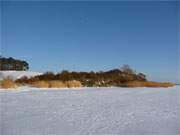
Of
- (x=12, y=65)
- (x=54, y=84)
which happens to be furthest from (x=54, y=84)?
(x=12, y=65)

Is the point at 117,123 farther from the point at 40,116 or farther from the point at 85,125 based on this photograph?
the point at 40,116

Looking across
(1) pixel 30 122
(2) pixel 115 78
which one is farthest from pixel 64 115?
(2) pixel 115 78

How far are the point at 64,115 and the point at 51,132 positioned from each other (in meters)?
0.92

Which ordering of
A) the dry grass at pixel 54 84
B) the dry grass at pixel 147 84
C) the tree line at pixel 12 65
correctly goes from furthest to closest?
the tree line at pixel 12 65
the dry grass at pixel 147 84
the dry grass at pixel 54 84

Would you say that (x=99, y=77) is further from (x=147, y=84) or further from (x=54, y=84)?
(x=54, y=84)

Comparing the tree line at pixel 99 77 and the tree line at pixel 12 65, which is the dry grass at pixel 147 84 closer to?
the tree line at pixel 99 77

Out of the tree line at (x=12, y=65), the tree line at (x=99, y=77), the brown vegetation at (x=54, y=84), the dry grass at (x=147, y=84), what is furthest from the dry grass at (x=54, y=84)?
the tree line at (x=12, y=65)

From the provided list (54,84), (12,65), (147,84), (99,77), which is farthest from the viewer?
(12,65)

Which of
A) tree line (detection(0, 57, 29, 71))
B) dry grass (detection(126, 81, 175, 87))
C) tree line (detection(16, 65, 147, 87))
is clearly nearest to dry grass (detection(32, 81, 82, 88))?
tree line (detection(16, 65, 147, 87))

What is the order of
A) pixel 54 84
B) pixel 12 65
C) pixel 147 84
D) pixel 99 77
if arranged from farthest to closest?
pixel 12 65 < pixel 99 77 < pixel 147 84 < pixel 54 84

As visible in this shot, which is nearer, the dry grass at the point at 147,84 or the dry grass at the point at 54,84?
the dry grass at the point at 54,84

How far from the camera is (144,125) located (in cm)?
314

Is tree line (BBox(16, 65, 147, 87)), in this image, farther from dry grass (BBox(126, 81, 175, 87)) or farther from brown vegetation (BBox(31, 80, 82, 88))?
brown vegetation (BBox(31, 80, 82, 88))

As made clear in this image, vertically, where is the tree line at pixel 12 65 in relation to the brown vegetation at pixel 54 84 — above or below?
above
